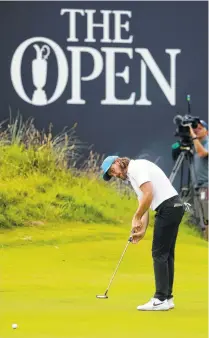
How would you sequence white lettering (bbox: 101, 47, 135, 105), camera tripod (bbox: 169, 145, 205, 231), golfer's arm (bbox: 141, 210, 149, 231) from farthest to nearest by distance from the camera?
white lettering (bbox: 101, 47, 135, 105) < camera tripod (bbox: 169, 145, 205, 231) < golfer's arm (bbox: 141, 210, 149, 231)

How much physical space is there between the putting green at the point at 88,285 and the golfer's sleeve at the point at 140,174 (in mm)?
1024

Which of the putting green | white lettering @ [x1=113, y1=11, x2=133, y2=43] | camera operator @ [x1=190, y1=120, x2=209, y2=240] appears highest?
white lettering @ [x1=113, y1=11, x2=133, y2=43]

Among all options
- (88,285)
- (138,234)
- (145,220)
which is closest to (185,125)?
(88,285)

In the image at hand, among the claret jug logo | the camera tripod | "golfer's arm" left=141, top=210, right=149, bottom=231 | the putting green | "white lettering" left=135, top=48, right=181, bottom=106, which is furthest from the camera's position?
"white lettering" left=135, top=48, right=181, bottom=106

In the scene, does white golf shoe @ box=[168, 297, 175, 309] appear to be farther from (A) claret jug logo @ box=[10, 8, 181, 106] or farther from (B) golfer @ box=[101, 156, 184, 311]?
(A) claret jug logo @ box=[10, 8, 181, 106]

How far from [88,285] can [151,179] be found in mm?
2503

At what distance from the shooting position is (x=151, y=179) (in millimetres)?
8859

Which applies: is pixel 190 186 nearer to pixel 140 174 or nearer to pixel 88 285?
pixel 88 285

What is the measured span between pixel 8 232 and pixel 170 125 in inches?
141

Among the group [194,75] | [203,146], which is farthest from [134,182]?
[194,75]

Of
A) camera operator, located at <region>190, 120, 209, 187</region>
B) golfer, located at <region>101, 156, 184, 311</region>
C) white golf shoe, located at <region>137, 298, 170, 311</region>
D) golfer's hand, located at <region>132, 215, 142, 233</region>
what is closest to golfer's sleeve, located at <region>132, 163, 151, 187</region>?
golfer, located at <region>101, 156, 184, 311</region>

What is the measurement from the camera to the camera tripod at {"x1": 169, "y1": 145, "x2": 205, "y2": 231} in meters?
15.8

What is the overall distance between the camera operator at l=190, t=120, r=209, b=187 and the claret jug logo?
1055 millimetres

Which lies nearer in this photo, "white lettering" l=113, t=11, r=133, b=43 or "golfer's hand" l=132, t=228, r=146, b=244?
"golfer's hand" l=132, t=228, r=146, b=244
